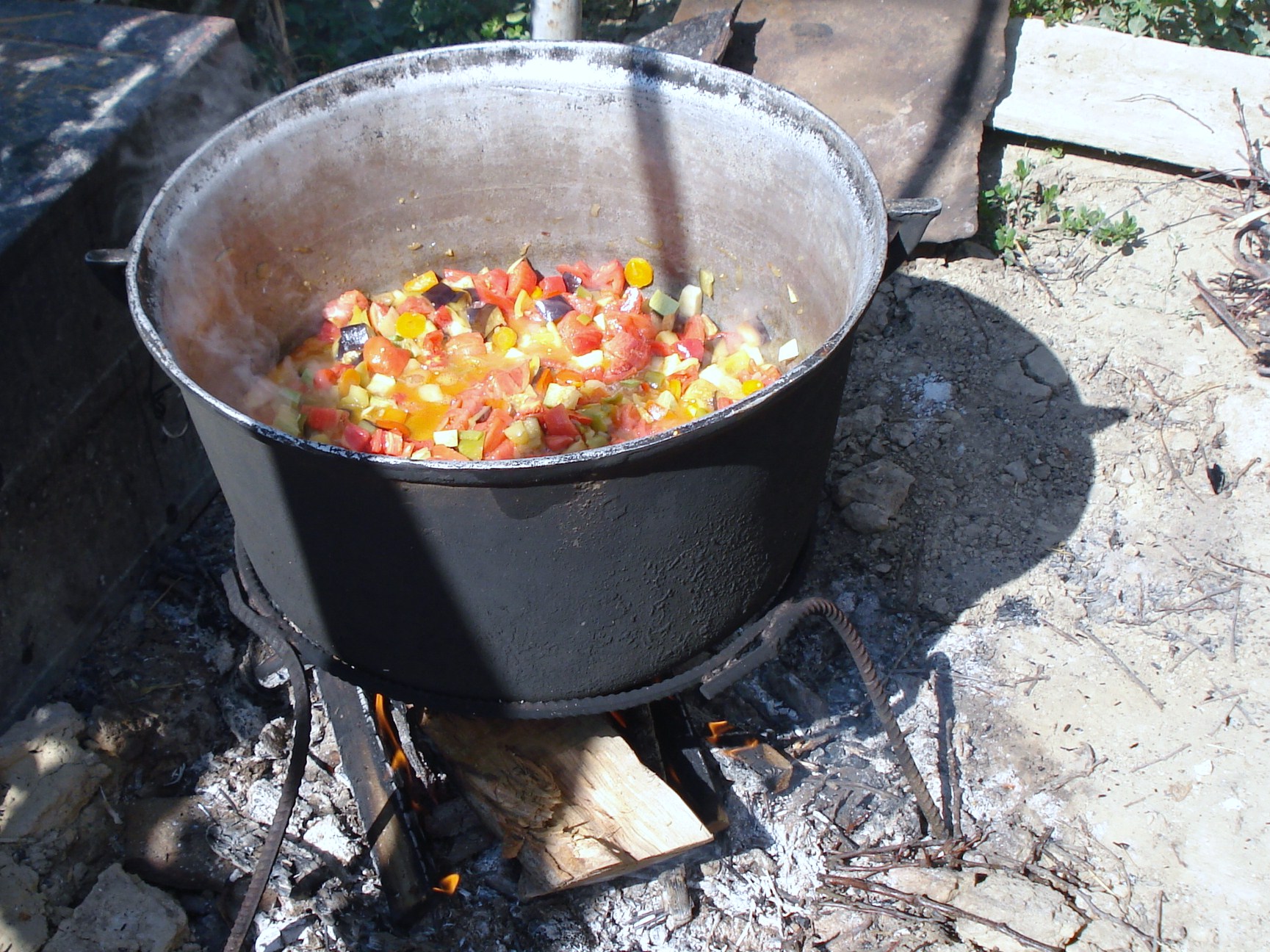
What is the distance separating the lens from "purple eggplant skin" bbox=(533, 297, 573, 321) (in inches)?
122

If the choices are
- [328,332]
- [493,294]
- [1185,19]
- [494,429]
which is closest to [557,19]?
[493,294]

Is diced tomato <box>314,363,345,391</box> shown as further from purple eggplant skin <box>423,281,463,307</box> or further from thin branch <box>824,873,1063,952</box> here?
thin branch <box>824,873,1063,952</box>

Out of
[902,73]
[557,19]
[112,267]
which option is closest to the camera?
[112,267]

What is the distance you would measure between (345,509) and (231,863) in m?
1.33

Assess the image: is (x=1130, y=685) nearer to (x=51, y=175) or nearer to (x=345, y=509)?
(x=345, y=509)

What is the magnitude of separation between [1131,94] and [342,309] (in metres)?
3.52

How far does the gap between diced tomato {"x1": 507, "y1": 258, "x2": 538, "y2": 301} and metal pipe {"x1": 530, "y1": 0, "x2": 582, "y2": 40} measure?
0.73 metres

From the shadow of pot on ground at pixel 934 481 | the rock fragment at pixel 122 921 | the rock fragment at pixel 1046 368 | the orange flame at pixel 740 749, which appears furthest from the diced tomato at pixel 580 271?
the rock fragment at pixel 122 921

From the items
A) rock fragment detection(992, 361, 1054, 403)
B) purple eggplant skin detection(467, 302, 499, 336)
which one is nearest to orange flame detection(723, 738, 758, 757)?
purple eggplant skin detection(467, 302, 499, 336)

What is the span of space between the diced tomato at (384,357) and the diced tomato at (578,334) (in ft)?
1.62

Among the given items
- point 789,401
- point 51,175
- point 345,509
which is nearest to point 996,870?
point 789,401

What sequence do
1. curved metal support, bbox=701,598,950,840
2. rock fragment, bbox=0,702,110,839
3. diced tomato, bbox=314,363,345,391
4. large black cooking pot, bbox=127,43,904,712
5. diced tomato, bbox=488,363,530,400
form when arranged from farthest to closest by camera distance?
diced tomato, bbox=314,363,345,391 → diced tomato, bbox=488,363,530,400 → rock fragment, bbox=0,702,110,839 → curved metal support, bbox=701,598,950,840 → large black cooking pot, bbox=127,43,904,712

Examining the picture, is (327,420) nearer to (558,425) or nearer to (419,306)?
(419,306)

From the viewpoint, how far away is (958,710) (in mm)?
2945
